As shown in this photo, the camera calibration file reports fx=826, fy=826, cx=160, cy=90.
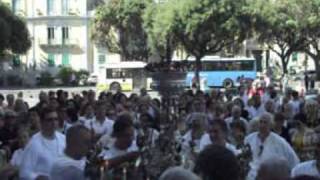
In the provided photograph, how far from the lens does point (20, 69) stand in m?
82.8

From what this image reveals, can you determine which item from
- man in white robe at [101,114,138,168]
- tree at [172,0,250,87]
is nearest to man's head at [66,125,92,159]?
man in white robe at [101,114,138,168]

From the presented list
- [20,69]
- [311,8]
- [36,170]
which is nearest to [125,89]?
[311,8]

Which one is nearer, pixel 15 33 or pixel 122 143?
pixel 122 143

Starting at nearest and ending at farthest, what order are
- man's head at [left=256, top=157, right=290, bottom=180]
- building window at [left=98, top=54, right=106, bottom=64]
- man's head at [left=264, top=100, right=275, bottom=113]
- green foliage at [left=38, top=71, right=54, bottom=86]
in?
man's head at [left=256, top=157, right=290, bottom=180]
man's head at [left=264, top=100, right=275, bottom=113]
green foliage at [left=38, top=71, right=54, bottom=86]
building window at [left=98, top=54, right=106, bottom=64]

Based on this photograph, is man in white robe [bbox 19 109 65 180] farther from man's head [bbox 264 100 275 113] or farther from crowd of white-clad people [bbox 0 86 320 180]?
man's head [bbox 264 100 275 113]

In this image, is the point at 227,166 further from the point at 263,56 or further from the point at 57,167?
the point at 263,56

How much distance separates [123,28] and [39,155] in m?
69.9

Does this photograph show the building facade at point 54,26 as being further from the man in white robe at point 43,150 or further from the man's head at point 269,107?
the man in white robe at point 43,150

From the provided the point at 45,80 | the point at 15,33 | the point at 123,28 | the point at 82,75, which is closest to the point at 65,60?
the point at 82,75

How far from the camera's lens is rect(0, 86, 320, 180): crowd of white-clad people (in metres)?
4.99

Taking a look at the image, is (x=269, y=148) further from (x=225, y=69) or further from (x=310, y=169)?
(x=225, y=69)

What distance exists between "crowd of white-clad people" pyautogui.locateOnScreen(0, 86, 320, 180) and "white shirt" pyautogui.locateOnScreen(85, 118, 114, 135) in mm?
18

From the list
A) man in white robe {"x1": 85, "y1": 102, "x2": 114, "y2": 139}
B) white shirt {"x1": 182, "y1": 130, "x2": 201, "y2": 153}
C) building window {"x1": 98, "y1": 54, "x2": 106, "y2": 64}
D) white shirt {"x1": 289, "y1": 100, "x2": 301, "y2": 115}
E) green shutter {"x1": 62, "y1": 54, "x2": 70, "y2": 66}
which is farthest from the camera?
building window {"x1": 98, "y1": 54, "x2": 106, "y2": 64}

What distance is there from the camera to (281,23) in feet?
213
